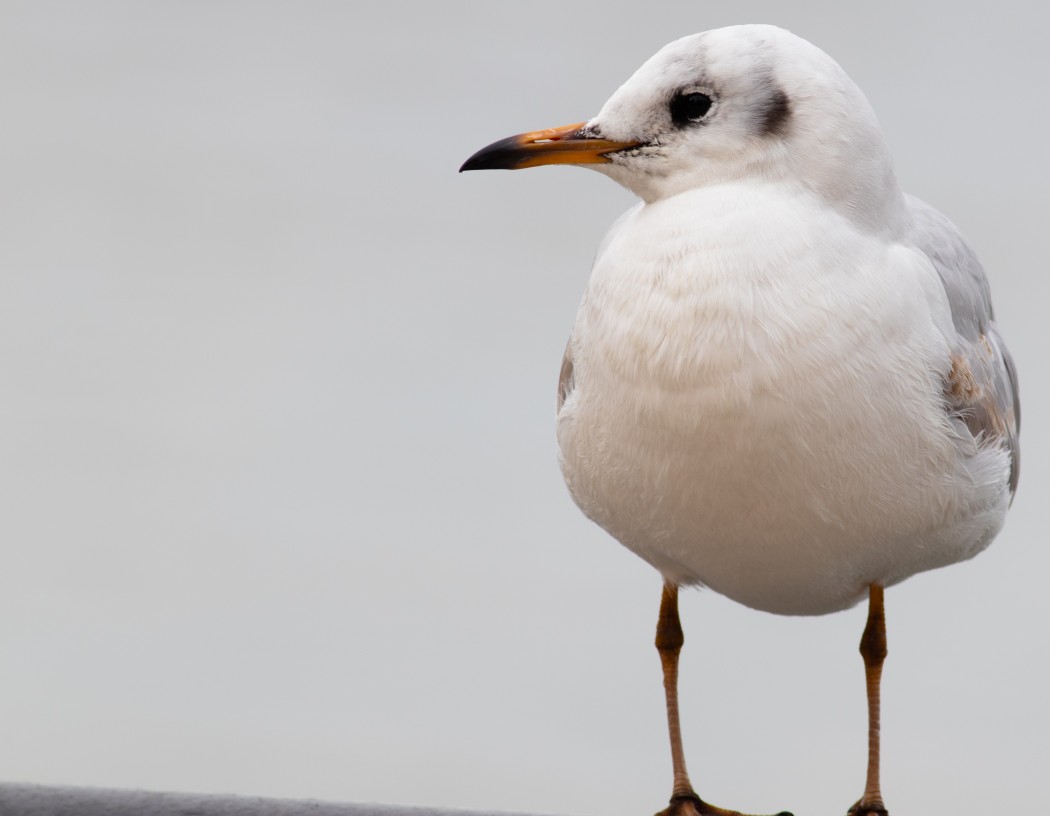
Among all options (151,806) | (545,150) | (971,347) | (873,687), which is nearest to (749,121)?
(545,150)

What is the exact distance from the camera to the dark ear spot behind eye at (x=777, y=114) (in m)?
2.25

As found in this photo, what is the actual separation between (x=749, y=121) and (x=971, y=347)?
429 mm

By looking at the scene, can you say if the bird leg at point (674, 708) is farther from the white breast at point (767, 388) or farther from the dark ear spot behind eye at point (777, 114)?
the dark ear spot behind eye at point (777, 114)

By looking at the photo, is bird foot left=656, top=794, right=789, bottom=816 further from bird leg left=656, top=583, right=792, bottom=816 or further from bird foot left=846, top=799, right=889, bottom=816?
bird foot left=846, top=799, right=889, bottom=816

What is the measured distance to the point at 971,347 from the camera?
2.44 m

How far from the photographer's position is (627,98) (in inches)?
89.8

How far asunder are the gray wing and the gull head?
0.17 meters

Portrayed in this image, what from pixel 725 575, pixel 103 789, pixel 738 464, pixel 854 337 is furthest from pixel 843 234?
pixel 103 789

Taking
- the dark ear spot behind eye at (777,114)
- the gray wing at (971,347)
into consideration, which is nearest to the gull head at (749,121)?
the dark ear spot behind eye at (777,114)

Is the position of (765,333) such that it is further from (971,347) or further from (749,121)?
(971,347)

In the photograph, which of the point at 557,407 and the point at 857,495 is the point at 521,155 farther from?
the point at 857,495

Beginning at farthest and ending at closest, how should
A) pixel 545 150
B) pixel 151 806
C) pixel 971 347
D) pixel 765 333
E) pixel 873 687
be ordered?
pixel 873 687, pixel 971 347, pixel 545 150, pixel 765 333, pixel 151 806

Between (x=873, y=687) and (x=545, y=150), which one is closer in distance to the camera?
(x=545, y=150)

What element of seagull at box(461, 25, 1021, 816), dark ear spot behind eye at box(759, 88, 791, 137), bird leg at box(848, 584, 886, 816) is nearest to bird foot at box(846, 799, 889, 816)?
bird leg at box(848, 584, 886, 816)
